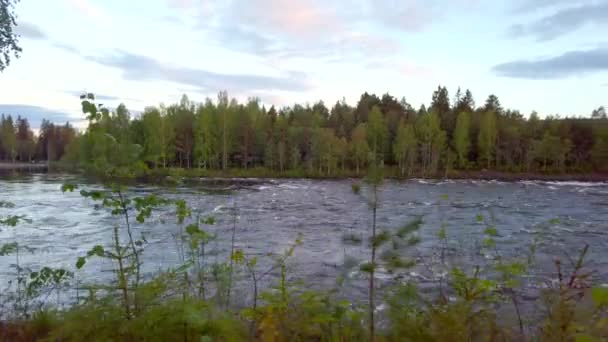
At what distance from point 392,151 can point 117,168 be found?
2795 inches

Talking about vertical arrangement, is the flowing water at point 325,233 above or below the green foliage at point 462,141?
below

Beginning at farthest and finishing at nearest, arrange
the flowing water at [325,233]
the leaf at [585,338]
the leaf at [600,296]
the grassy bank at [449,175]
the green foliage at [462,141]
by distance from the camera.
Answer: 1. the green foliage at [462,141]
2. the grassy bank at [449,175]
3. the flowing water at [325,233]
4. the leaf at [585,338]
5. the leaf at [600,296]

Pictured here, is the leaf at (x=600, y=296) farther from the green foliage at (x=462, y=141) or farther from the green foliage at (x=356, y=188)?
the green foliage at (x=462, y=141)

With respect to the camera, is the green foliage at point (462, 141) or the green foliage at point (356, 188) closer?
the green foliage at point (356, 188)

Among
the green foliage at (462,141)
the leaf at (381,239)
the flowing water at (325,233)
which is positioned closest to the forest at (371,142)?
the green foliage at (462,141)

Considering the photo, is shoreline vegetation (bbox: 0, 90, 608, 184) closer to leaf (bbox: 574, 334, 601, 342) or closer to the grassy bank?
the grassy bank

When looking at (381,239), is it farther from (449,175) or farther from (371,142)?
(371,142)

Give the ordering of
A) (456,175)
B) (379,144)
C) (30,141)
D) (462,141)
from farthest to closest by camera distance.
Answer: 1. (30,141)
2. (379,144)
3. (462,141)
4. (456,175)

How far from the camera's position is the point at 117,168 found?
12.0ft

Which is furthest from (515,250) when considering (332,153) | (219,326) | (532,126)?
(532,126)

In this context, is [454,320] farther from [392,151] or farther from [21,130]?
[21,130]

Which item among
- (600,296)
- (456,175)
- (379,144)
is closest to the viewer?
(600,296)

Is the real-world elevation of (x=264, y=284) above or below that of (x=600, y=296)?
below

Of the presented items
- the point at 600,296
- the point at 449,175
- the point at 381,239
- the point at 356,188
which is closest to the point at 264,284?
the point at 381,239
